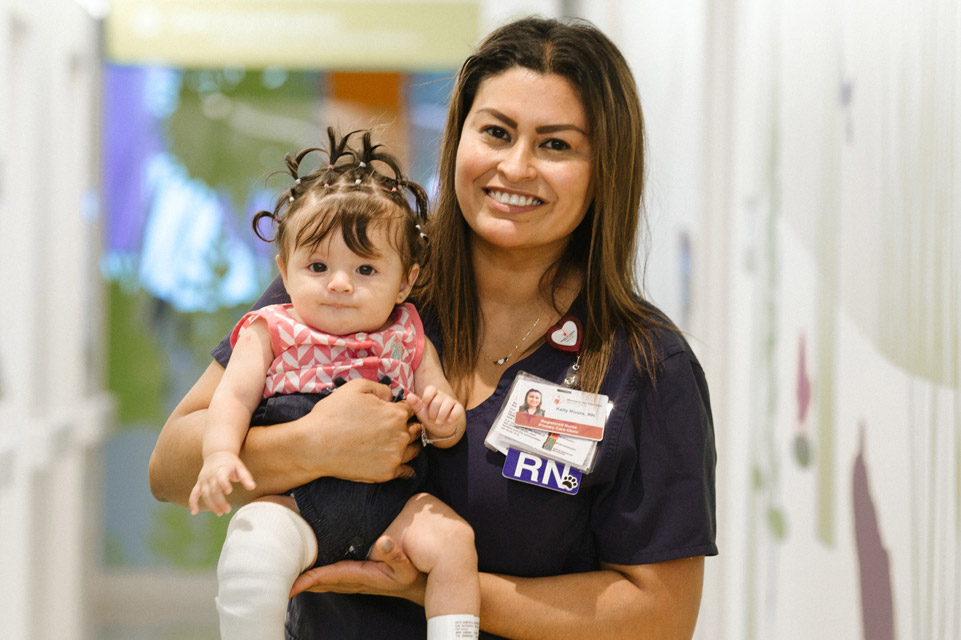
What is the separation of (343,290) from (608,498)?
0.66m

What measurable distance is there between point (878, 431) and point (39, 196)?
508cm

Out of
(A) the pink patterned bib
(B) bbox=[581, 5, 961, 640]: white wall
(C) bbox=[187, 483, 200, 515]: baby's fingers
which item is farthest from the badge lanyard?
(B) bbox=[581, 5, 961, 640]: white wall

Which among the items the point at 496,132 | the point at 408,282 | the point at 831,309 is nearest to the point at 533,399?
the point at 408,282

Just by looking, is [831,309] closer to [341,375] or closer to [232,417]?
[341,375]

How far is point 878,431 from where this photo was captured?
A: 2.04 meters

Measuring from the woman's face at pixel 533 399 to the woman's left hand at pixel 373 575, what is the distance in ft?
1.27

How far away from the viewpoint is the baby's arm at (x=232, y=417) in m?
1.64

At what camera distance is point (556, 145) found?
191 centimetres

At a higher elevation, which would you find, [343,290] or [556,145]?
[556,145]

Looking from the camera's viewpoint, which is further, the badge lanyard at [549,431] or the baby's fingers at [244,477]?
the badge lanyard at [549,431]

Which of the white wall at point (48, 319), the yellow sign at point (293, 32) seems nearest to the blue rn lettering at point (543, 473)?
the white wall at point (48, 319)

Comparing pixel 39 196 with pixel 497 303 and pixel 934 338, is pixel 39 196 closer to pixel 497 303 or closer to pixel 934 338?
pixel 497 303

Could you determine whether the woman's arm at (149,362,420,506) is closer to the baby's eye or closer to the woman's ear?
Answer: the woman's ear

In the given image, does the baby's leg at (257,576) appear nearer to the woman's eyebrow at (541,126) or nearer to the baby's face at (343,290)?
the baby's face at (343,290)
